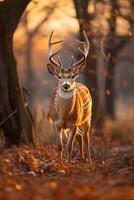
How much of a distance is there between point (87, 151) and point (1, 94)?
82.8 inches

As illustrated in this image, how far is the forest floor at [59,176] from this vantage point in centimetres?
816

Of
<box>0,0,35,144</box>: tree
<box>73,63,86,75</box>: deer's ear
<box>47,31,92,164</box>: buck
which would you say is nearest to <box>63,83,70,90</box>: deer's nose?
<box>47,31,92,164</box>: buck

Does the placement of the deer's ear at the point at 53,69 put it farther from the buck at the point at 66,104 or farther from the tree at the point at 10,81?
the tree at the point at 10,81

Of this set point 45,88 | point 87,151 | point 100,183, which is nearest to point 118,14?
point 87,151

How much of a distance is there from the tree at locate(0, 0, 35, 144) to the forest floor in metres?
0.44

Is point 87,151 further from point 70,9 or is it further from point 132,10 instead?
point 132,10

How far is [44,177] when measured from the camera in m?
10.7

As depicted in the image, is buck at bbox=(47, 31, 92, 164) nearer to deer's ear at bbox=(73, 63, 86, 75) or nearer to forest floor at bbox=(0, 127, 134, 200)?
deer's ear at bbox=(73, 63, 86, 75)

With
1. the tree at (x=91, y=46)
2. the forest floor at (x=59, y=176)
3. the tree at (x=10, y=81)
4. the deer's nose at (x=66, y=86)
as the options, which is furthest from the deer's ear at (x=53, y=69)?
the tree at (x=91, y=46)

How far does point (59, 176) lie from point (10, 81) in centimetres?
359

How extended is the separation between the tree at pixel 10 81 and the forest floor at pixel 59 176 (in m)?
0.44

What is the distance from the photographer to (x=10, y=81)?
1414 centimetres

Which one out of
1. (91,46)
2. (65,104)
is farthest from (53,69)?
(91,46)

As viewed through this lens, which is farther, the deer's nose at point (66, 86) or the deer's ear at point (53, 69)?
the deer's ear at point (53, 69)
